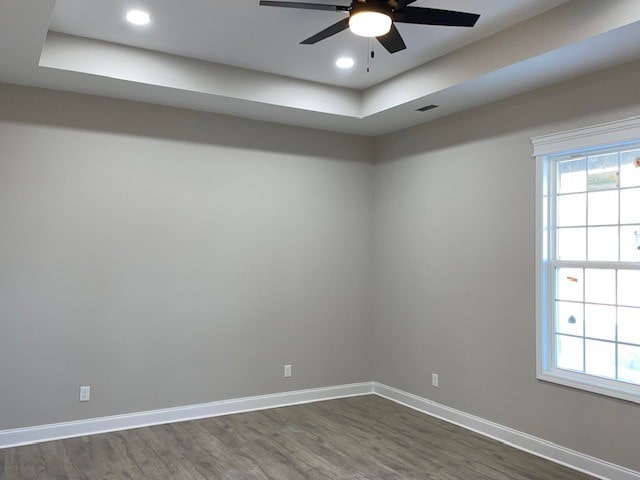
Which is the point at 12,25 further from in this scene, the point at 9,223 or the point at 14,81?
the point at 9,223

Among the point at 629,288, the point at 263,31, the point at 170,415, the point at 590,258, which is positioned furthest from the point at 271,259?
the point at 629,288

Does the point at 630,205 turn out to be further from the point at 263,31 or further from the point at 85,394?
the point at 85,394

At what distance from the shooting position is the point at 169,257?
15.7 ft

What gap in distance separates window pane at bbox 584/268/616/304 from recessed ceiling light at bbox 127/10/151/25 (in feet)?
11.6

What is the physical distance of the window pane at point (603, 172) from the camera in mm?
3740

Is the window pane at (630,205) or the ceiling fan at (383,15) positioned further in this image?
the window pane at (630,205)

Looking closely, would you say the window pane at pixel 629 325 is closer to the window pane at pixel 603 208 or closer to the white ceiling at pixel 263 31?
the window pane at pixel 603 208

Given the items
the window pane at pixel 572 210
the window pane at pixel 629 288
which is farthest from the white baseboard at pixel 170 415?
the window pane at pixel 629 288

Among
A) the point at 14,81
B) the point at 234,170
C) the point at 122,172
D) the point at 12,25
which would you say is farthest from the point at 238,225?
the point at 12,25

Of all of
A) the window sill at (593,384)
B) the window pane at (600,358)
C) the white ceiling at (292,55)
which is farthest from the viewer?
the window pane at (600,358)

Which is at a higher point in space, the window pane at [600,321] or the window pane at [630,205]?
the window pane at [630,205]

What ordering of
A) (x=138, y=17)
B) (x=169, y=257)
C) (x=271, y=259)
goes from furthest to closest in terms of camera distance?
(x=271, y=259)
(x=169, y=257)
(x=138, y=17)

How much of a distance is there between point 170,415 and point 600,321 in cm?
354

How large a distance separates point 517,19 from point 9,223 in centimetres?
399
